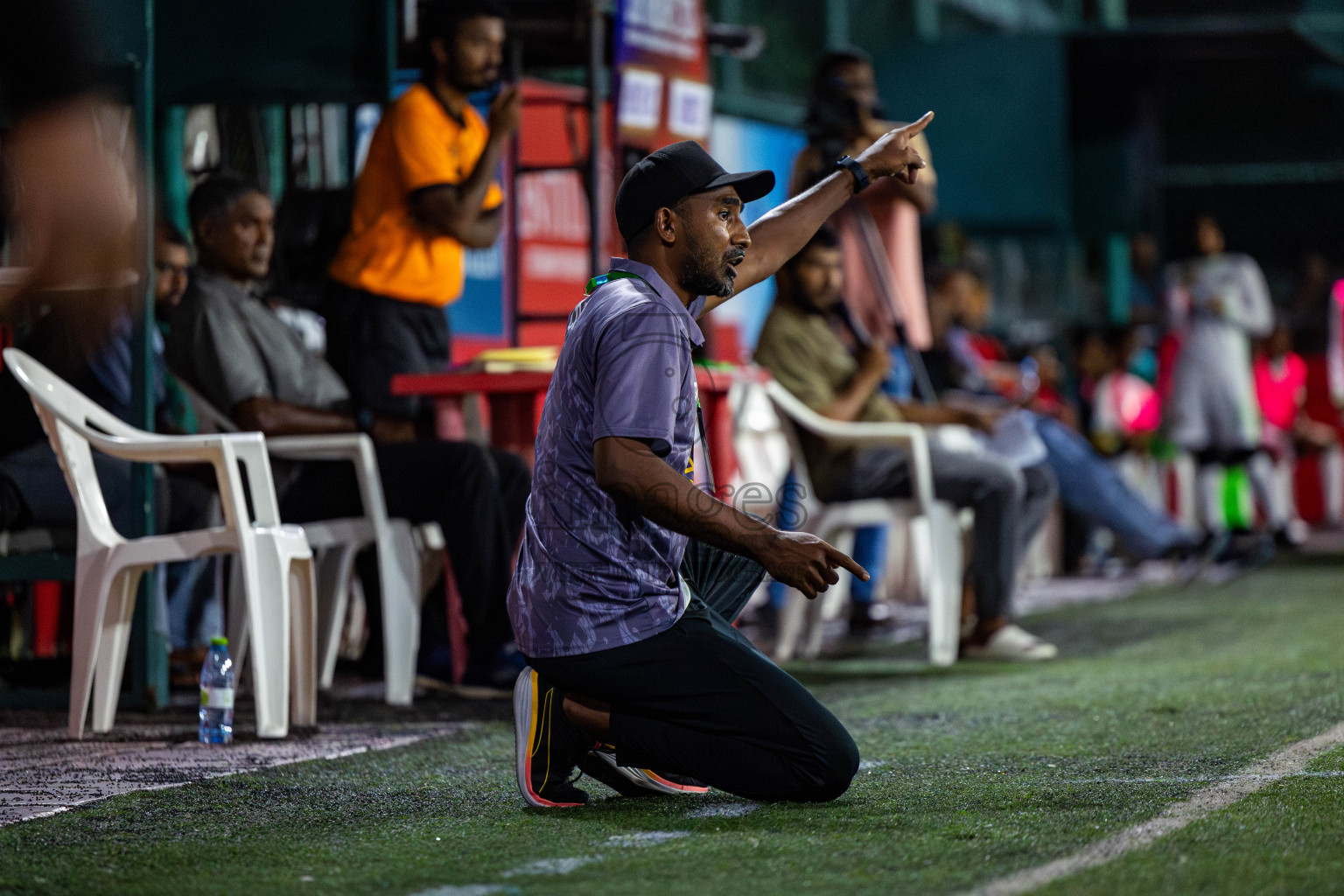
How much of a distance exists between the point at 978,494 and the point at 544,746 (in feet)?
10.5

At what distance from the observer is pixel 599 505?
357 cm

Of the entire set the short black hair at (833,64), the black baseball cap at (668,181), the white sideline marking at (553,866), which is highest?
the short black hair at (833,64)

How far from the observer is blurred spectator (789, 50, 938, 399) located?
7.22 meters

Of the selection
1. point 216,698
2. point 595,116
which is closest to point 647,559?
point 216,698

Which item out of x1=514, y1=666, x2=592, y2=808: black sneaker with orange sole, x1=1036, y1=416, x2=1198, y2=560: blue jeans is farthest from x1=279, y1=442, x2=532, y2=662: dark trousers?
x1=1036, y1=416, x2=1198, y2=560: blue jeans

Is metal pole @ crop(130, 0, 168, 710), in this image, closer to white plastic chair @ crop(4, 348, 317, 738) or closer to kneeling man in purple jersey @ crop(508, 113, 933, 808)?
white plastic chair @ crop(4, 348, 317, 738)

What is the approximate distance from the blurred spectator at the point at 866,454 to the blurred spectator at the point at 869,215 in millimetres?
227

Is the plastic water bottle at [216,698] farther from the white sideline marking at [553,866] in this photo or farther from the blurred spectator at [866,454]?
the blurred spectator at [866,454]

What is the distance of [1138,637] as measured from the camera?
7.22 meters

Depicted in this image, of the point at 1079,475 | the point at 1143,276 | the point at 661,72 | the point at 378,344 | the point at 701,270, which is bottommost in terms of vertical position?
the point at 1079,475

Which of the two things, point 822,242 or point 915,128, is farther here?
point 822,242

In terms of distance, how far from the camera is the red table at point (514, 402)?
222 inches

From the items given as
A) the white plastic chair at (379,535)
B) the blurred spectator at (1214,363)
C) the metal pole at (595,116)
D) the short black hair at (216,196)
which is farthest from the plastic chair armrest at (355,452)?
the blurred spectator at (1214,363)

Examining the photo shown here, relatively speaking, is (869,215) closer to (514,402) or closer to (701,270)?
(514,402)
